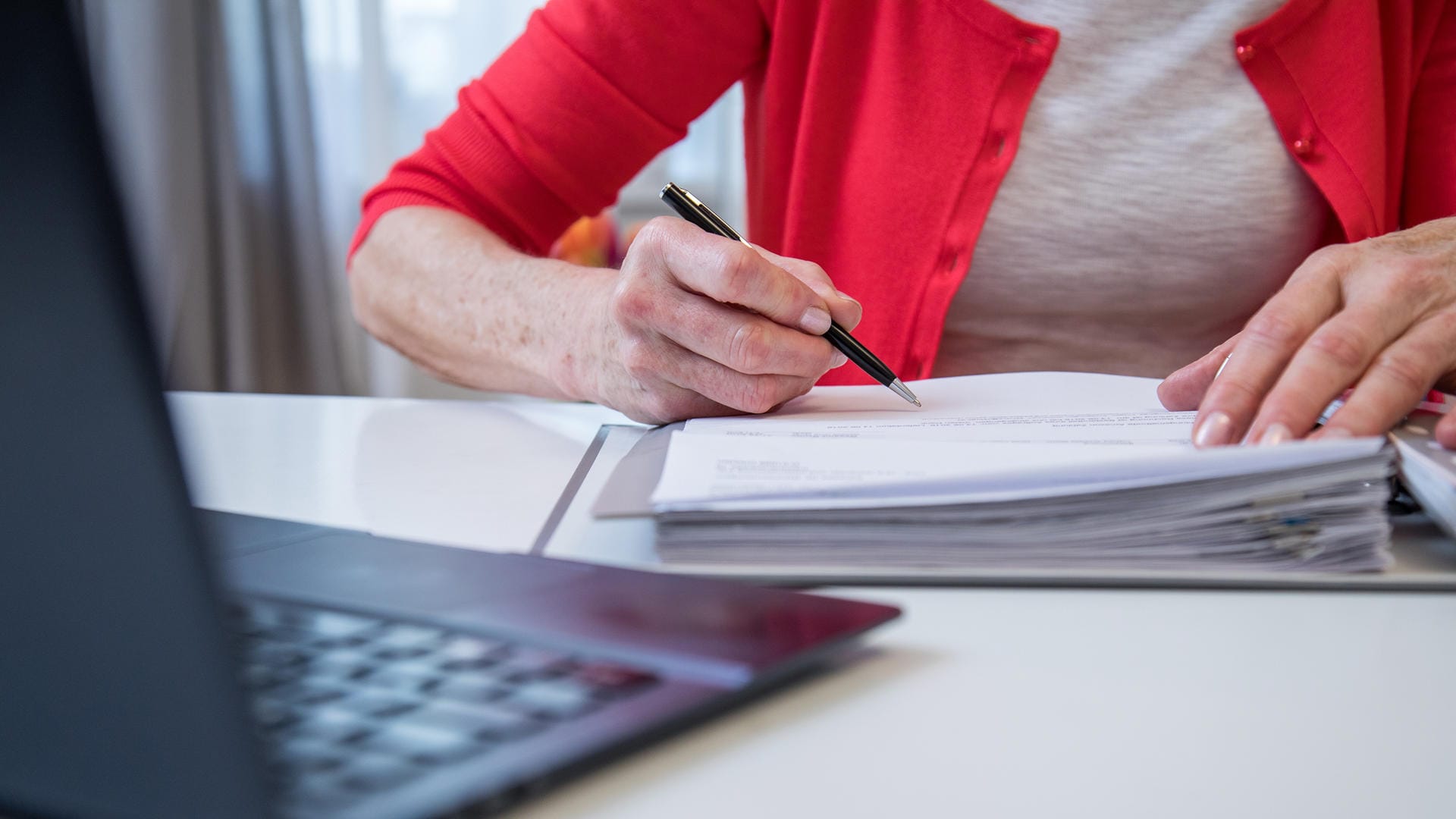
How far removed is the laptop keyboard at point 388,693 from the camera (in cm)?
24

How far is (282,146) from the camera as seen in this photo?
250cm

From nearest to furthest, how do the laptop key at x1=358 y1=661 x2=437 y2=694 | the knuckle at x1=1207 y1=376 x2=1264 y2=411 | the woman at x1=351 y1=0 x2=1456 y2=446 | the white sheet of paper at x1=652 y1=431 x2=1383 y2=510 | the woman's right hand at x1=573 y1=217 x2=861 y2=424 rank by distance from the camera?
the laptop key at x1=358 y1=661 x2=437 y2=694
the white sheet of paper at x1=652 y1=431 x2=1383 y2=510
the knuckle at x1=1207 y1=376 x2=1264 y2=411
the woman's right hand at x1=573 y1=217 x2=861 y2=424
the woman at x1=351 y1=0 x2=1456 y2=446

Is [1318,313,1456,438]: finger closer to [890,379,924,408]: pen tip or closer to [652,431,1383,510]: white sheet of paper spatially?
[652,431,1383,510]: white sheet of paper

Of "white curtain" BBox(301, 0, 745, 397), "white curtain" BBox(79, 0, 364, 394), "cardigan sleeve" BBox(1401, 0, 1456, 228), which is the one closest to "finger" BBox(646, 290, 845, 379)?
"cardigan sleeve" BBox(1401, 0, 1456, 228)

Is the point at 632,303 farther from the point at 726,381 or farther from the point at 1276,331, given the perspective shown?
the point at 1276,331

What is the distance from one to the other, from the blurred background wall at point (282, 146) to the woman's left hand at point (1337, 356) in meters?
2.04

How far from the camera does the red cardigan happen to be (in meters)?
0.98

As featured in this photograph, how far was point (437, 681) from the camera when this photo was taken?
0.28 m

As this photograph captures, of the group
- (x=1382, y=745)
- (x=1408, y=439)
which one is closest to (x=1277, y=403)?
(x=1408, y=439)

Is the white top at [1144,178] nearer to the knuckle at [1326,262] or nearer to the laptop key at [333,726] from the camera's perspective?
the knuckle at [1326,262]

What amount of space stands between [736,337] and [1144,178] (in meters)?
0.54

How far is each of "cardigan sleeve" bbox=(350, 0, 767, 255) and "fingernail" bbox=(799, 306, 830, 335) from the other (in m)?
0.47

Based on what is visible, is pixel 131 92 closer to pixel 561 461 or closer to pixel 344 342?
pixel 344 342

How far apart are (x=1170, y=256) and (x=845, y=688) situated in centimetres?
79
